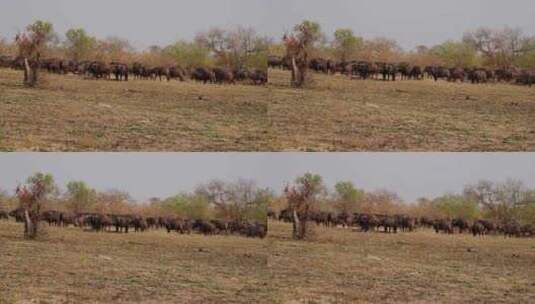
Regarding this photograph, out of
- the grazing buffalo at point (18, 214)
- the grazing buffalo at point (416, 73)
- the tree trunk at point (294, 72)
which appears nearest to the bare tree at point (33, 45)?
the grazing buffalo at point (18, 214)

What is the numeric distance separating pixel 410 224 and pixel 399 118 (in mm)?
1022

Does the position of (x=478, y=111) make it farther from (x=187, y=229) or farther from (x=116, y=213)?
(x=116, y=213)

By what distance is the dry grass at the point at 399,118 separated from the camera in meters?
7.71

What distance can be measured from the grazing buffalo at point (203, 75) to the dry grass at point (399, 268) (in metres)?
1.45

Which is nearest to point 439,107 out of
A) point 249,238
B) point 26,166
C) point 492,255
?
point 492,255

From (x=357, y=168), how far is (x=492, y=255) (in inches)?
59.7

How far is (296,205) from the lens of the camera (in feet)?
26.0

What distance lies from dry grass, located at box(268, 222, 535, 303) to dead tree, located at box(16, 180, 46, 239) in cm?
213

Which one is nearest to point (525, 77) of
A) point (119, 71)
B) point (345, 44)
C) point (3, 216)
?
point (345, 44)

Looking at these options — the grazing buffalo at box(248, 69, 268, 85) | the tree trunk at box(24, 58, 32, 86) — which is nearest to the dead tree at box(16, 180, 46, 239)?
the tree trunk at box(24, 58, 32, 86)

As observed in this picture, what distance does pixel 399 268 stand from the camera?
25.8ft

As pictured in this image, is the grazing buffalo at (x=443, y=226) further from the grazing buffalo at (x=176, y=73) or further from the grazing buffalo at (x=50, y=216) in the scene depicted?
the grazing buffalo at (x=50, y=216)

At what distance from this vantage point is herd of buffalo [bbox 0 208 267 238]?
26.1 feet

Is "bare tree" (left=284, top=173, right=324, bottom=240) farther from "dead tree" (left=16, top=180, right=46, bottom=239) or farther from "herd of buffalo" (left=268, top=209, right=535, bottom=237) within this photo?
"dead tree" (left=16, top=180, right=46, bottom=239)
